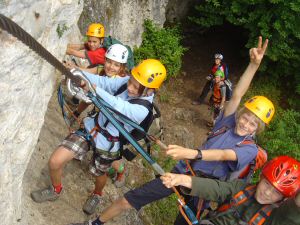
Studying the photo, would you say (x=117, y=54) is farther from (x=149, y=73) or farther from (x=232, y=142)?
(x=232, y=142)

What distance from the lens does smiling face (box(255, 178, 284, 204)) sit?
134 inches

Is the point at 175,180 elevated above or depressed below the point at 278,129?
above

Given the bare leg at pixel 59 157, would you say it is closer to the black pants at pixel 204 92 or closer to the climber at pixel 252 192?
the climber at pixel 252 192

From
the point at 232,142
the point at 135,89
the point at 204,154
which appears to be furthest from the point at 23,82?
the point at 232,142

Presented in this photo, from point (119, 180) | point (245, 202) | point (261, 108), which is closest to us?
point (245, 202)

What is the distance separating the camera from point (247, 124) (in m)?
4.17

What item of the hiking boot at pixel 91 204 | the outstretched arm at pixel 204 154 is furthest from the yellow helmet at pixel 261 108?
the hiking boot at pixel 91 204

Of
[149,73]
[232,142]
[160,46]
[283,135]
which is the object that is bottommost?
[283,135]

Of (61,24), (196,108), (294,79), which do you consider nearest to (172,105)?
(196,108)

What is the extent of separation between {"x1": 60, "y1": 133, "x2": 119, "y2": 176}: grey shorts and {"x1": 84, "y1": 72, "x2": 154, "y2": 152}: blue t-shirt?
0.12 metres

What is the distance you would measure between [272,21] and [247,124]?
8.98 m

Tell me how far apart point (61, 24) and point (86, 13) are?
5003 millimetres

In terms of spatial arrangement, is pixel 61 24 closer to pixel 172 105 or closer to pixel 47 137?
pixel 47 137

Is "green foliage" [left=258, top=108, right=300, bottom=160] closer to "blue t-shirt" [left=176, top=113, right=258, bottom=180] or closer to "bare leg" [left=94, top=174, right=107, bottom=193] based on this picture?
"bare leg" [left=94, top=174, right=107, bottom=193]
